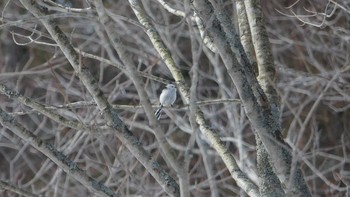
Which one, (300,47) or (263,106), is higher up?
(300,47)

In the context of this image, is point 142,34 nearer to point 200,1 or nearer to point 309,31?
point 309,31

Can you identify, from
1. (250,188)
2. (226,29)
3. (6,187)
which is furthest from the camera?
(250,188)

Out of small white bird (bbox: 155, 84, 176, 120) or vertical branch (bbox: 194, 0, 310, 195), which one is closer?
vertical branch (bbox: 194, 0, 310, 195)

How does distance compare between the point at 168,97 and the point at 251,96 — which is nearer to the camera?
the point at 251,96

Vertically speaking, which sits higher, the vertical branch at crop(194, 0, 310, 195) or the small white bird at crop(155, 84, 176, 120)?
the small white bird at crop(155, 84, 176, 120)

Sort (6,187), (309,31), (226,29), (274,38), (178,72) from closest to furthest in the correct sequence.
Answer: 1. (6,187)
2. (226,29)
3. (178,72)
4. (309,31)
5. (274,38)

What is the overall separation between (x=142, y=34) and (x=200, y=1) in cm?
573

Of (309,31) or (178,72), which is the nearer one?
(178,72)

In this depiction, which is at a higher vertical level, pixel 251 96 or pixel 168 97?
pixel 168 97

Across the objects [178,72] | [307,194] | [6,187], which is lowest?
[307,194]

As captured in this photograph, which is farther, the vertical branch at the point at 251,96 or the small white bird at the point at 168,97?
the small white bird at the point at 168,97

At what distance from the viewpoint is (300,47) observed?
795 cm

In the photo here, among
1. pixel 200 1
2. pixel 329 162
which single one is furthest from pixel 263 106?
pixel 329 162

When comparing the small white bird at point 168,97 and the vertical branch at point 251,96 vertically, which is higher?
the small white bird at point 168,97
